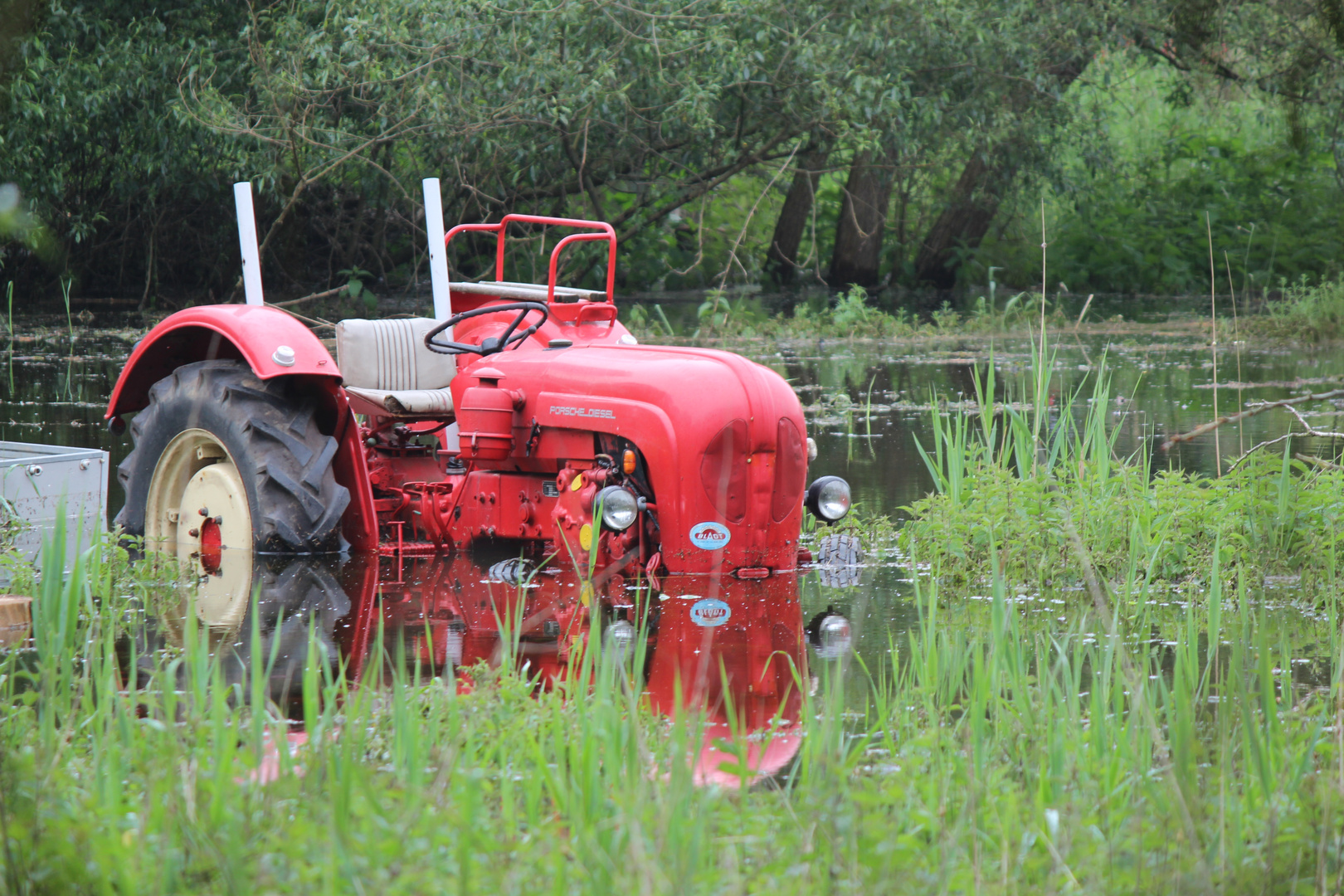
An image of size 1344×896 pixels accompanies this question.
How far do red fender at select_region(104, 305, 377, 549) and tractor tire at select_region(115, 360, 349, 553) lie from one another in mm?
114

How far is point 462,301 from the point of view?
21.4 feet

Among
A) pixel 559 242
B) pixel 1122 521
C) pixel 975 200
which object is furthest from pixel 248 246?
pixel 975 200


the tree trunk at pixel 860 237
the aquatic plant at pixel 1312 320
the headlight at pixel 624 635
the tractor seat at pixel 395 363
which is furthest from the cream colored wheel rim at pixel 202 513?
the tree trunk at pixel 860 237

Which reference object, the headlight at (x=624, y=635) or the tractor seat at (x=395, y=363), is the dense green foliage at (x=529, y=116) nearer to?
the tractor seat at (x=395, y=363)

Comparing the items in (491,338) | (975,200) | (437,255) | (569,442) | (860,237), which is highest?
(975,200)

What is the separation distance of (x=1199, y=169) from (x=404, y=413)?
2046 cm

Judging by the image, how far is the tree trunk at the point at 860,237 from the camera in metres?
20.3

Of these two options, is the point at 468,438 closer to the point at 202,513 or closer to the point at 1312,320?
the point at 202,513

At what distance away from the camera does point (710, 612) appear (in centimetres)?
479

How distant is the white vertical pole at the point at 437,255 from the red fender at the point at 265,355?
1.78 ft

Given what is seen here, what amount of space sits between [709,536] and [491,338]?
1.41 m

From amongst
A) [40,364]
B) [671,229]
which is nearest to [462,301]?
[40,364]

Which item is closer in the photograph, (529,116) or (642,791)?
(642,791)

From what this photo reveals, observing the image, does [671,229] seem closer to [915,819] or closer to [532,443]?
[532,443]
